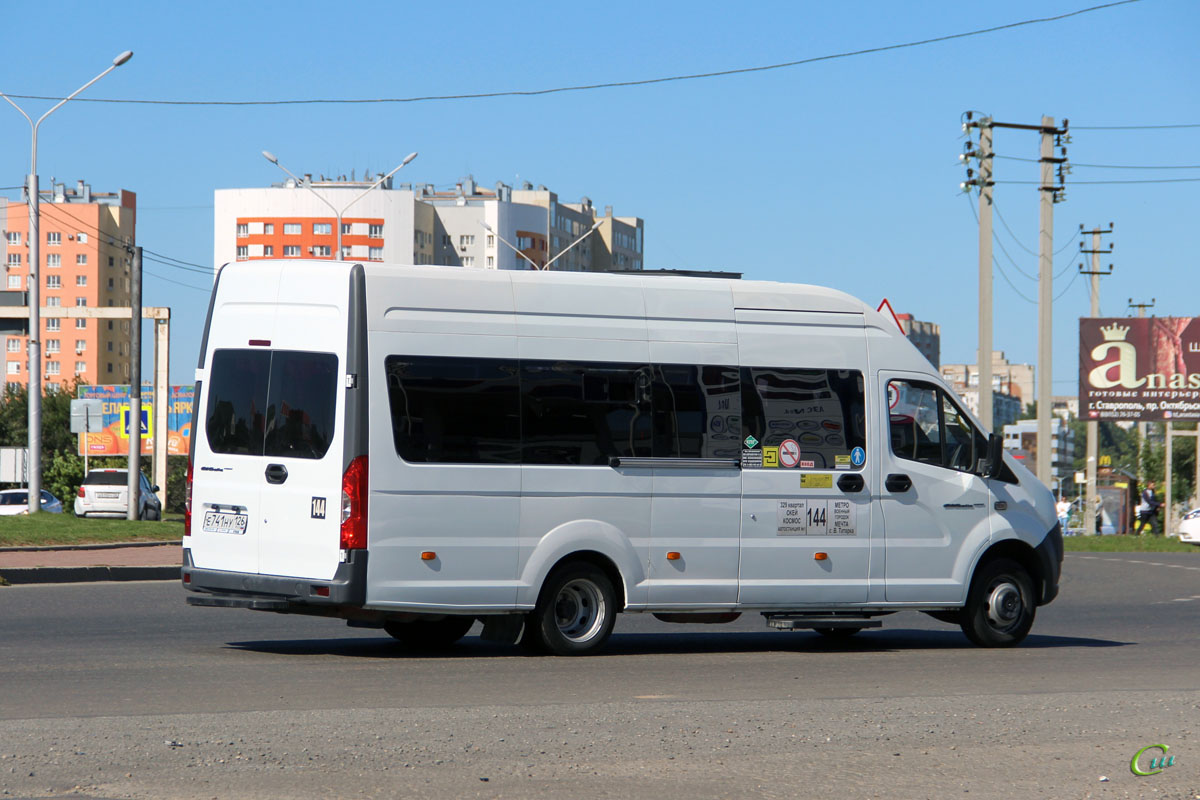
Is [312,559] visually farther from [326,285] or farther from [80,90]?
[80,90]

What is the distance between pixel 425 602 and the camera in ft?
36.0

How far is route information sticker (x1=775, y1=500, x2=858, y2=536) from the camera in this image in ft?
40.0

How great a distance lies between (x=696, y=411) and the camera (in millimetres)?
11984

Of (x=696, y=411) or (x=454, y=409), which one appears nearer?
(x=454, y=409)

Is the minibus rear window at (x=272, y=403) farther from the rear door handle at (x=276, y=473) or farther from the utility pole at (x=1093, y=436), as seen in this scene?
the utility pole at (x=1093, y=436)

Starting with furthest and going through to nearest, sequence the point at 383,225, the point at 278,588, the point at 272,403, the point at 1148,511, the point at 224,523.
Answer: the point at 383,225 → the point at 1148,511 → the point at 224,523 → the point at 272,403 → the point at 278,588

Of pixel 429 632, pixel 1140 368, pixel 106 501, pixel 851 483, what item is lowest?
pixel 106 501

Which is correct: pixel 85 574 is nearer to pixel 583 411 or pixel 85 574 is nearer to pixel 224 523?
pixel 224 523

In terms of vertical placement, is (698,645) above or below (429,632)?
below

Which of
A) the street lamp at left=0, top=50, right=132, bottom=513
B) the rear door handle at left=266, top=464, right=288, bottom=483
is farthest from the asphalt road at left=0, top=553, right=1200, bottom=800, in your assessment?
the street lamp at left=0, top=50, right=132, bottom=513

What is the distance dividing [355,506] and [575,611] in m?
1.89

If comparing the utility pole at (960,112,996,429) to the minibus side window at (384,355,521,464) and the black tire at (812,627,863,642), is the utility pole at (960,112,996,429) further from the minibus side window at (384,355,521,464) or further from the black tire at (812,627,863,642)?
the minibus side window at (384,355,521,464)

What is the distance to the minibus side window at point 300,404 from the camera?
10922 mm

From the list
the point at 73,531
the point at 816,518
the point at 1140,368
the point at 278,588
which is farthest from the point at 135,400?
the point at 1140,368
